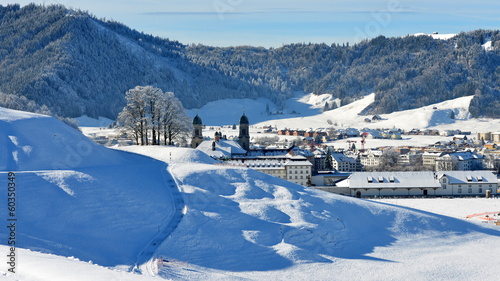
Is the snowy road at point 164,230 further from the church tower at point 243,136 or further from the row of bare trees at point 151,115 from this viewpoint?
the church tower at point 243,136

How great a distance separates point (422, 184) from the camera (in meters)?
80.7

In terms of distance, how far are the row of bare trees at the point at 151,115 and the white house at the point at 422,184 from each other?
877 inches

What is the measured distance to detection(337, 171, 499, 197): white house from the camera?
80562 millimetres

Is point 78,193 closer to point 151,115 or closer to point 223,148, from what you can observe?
point 151,115

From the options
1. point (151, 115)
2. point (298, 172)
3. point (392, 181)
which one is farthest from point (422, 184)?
point (151, 115)

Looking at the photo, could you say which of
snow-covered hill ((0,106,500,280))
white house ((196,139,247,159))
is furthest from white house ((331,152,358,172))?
snow-covered hill ((0,106,500,280))

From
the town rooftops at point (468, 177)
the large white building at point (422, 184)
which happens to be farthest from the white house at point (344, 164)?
the town rooftops at point (468, 177)

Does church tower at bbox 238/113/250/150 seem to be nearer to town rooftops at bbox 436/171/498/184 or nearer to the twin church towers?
the twin church towers

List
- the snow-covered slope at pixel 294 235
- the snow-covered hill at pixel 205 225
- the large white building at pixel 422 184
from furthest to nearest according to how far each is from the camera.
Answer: the large white building at pixel 422 184 < the snow-covered slope at pixel 294 235 < the snow-covered hill at pixel 205 225

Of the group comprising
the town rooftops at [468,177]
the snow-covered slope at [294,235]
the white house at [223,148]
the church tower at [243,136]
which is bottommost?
the snow-covered slope at [294,235]

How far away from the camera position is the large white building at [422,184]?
80.6 meters

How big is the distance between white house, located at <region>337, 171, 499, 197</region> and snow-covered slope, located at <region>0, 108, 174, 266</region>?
112 ft

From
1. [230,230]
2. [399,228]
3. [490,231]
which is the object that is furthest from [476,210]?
[230,230]

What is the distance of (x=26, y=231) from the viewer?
1497 inches
